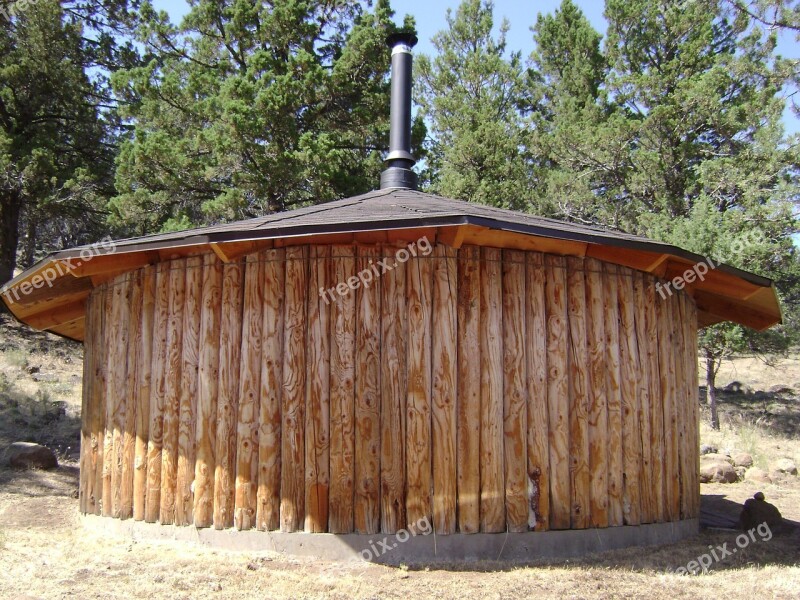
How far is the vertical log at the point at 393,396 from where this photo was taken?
19.5ft

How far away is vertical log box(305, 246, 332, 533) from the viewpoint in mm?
6000

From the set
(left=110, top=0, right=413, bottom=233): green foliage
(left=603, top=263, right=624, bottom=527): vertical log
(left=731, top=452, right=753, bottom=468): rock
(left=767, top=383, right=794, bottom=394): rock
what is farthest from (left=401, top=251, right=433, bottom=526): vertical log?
(left=767, top=383, right=794, bottom=394): rock

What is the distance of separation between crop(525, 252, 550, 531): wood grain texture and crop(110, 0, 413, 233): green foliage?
38.2 feet

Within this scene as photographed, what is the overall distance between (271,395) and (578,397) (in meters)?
Result: 2.68

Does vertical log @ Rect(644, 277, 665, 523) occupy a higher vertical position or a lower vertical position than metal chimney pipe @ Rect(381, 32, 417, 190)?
lower

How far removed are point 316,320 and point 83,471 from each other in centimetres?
344

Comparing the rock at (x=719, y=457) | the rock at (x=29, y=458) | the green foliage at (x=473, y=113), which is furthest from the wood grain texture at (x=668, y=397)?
the green foliage at (x=473, y=113)

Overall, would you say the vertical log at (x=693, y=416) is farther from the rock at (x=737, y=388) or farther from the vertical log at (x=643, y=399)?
the rock at (x=737, y=388)

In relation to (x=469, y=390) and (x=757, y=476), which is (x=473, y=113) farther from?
(x=469, y=390)

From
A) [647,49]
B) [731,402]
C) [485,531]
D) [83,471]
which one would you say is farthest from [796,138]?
[83,471]

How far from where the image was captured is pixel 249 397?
6289 mm

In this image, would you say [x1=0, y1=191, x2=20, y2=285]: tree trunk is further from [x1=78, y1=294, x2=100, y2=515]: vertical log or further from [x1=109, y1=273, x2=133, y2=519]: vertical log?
[x1=109, y1=273, x2=133, y2=519]: vertical log

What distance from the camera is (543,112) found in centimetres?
2756

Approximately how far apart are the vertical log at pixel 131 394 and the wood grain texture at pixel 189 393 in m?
0.65
